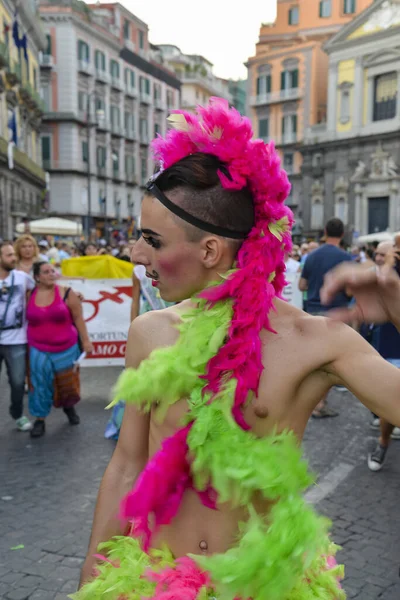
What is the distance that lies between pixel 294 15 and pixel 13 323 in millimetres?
48447

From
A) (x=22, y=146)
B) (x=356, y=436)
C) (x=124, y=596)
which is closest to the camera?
(x=124, y=596)

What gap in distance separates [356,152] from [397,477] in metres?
35.1

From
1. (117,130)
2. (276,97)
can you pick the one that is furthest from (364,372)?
(117,130)

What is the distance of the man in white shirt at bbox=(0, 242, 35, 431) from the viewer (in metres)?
5.77

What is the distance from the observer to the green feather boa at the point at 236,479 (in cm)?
132

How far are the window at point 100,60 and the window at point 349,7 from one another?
18.5m

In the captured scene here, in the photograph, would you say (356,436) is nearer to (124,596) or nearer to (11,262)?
(11,262)

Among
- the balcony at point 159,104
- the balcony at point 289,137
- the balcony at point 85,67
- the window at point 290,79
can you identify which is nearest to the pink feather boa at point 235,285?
the balcony at point 289,137

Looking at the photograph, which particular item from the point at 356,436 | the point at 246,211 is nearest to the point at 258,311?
the point at 246,211

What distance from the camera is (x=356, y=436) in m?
5.83

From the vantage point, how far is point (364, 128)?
36.9 metres

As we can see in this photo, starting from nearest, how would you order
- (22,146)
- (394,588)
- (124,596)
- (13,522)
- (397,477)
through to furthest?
(124,596) → (394,588) → (13,522) → (397,477) → (22,146)

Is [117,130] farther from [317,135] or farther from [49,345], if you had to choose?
[49,345]

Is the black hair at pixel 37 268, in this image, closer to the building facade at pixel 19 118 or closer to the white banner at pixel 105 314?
the white banner at pixel 105 314
